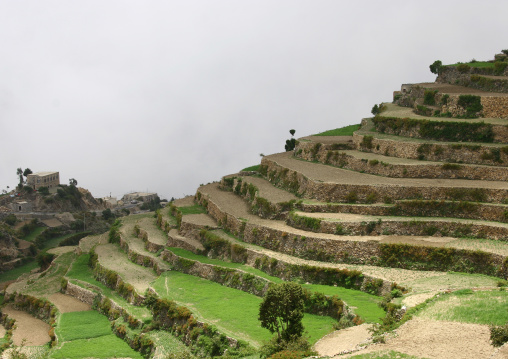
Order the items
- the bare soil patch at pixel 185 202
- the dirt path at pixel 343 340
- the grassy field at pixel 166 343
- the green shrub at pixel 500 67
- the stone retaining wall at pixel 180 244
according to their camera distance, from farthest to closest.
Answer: the bare soil patch at pixel 185 202, the green shrub at pixel 500 67, the stone retaining wall at pixel 180 244, the grassy field at pixel 166 343, the dirt path at pixel 343 340

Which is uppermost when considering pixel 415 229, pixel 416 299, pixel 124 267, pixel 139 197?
pixel 139 197

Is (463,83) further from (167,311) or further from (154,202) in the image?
(154,202)

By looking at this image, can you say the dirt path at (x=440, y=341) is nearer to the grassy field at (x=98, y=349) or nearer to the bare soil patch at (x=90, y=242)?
the grassy field at (x=98, y=349)

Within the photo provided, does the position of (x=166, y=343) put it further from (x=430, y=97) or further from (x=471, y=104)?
(x=430, y=97)

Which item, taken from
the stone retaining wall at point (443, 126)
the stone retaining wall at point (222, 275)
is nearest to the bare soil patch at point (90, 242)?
the stone retaining wall at point (222, 275)

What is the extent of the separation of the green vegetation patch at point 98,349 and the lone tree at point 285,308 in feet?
33.3

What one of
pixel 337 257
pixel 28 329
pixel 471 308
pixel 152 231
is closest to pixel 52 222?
pixel 152 231

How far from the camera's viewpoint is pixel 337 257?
3856 cm

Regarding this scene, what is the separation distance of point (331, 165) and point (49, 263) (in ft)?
105

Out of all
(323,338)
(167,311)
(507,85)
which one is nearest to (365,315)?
(323,338)

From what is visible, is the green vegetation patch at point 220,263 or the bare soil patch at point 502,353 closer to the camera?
the bare soil patch at point 502,353

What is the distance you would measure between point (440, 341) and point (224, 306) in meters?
15.7

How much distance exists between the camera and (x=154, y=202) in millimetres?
120750

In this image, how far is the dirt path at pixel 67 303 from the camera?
49.0 meters
